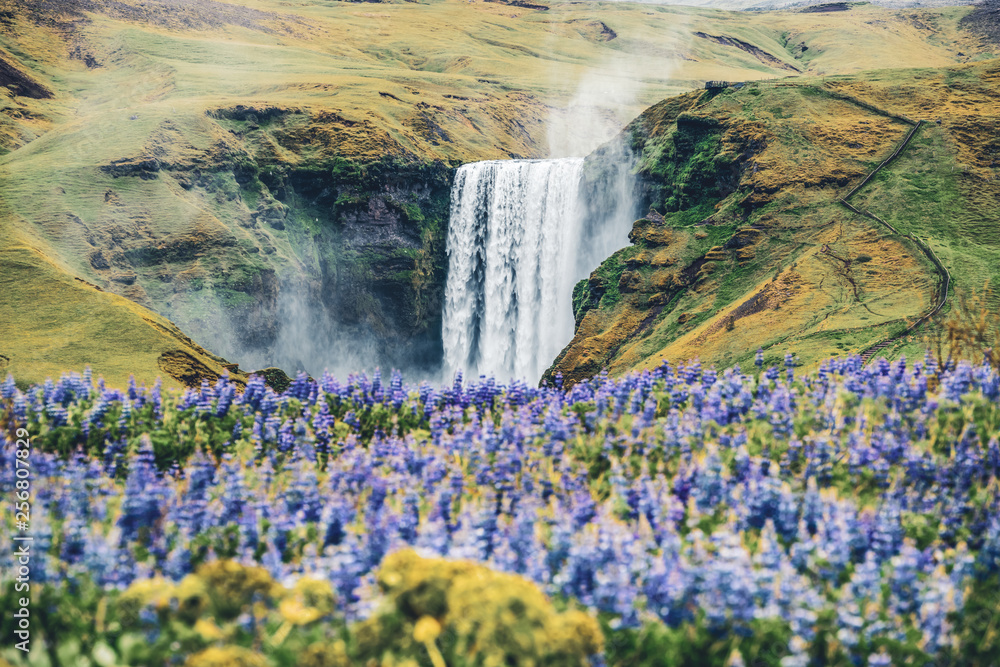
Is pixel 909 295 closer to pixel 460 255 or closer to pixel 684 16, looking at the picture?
pixel 460 255

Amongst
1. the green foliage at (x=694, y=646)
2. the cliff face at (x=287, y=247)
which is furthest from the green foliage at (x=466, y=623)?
the cliff face at (x=287, y=247)

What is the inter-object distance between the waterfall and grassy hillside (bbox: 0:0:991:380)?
200 centimetres

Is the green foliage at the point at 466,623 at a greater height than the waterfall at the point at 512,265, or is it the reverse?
the waterfall at the point at 512,265

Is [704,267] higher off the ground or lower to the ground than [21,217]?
lower

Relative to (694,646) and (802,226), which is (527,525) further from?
(802,226)

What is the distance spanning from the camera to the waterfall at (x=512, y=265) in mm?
35625

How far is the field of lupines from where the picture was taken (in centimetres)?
503

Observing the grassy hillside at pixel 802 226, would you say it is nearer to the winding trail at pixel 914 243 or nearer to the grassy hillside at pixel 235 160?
the winding trail at pixel 914 243

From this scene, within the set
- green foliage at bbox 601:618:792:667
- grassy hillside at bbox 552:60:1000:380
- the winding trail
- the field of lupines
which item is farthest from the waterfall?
green foliage at bbox 601:618:792:667

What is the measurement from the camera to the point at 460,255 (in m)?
42.1

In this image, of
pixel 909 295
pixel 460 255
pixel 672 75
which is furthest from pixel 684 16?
pixel 909 295

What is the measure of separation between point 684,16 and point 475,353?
111 meters

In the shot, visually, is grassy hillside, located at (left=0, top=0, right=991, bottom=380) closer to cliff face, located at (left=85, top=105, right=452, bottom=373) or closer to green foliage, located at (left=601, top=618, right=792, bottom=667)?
cliff face, located at (left=85, top=105, right=452, bottom=373)

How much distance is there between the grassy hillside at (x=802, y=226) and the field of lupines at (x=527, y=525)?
277 inches
